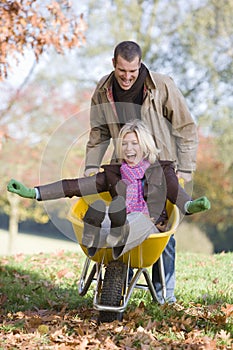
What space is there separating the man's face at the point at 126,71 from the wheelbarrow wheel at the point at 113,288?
1.11 meters

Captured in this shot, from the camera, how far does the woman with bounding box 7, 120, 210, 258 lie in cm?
326

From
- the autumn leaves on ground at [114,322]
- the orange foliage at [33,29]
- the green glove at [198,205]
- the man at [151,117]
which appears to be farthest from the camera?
the orange foliage at [33,29]

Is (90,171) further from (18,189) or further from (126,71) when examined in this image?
(126,71)

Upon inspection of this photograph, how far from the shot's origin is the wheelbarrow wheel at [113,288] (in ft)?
10.5

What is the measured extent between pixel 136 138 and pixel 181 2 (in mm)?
11800

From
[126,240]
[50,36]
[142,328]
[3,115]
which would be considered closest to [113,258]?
[126,240]

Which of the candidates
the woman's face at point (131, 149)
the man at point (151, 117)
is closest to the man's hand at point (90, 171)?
the man at point (151, 117)

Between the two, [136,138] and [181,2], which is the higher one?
[181,2]

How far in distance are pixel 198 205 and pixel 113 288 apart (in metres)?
0.67

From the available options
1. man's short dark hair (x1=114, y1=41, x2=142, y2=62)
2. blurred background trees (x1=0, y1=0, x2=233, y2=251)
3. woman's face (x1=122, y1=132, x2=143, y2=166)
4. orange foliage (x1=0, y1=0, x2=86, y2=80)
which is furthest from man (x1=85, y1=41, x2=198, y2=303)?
blurred background trees (x1=0, y1=0, x2=233, y2=251)

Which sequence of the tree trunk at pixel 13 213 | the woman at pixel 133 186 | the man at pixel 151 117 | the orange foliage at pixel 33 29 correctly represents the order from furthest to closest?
the tree trunk at pixel 13 213 → the orange foliage at pixel 33 29 → the man at pixel 151 117 → the woman at pixel 133 186

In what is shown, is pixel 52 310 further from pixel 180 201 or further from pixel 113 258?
pixel 180 201

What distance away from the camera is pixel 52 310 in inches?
153

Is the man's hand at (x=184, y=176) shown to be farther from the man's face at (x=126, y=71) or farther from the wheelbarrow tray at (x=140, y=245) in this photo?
the man's face at (x=126, y=71)
